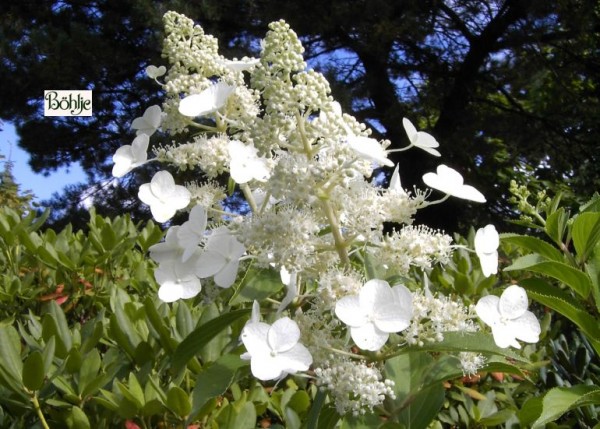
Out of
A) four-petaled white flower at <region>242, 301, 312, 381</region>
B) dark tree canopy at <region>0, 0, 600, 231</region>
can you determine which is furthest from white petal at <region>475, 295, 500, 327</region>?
dark tree canopy at <region>0, 0, 600, 231</region>

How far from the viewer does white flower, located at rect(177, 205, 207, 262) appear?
2.68ft

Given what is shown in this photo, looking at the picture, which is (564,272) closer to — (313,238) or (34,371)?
(313,238)

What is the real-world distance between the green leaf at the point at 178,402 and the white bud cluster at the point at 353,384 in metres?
0.26

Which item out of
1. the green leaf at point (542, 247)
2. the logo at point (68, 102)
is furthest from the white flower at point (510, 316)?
the logo at point (68, 102)

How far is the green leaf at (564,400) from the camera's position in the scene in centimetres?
98

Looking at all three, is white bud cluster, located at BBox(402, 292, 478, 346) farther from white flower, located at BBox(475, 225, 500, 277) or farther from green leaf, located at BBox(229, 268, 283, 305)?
green leaf, located at BBox(229, 268, 283, 305)

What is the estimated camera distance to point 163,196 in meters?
0.90

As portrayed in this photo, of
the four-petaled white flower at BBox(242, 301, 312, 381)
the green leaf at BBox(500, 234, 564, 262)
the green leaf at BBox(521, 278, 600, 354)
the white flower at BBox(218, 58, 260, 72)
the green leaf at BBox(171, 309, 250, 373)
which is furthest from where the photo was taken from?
the green leaf at BBox(500, 234, 564, 262)

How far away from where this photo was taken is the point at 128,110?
8.30m

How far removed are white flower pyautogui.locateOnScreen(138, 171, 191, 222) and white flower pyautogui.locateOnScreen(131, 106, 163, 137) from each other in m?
0.13

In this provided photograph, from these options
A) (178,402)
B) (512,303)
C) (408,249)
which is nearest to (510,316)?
(512,303)

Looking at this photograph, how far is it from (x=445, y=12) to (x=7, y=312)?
735 cm

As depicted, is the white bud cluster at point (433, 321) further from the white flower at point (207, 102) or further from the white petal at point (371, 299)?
the white flower at point (207, 102)

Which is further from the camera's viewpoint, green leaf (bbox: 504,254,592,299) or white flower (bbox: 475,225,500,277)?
green leaf (bbox: 504,254,592,299)
